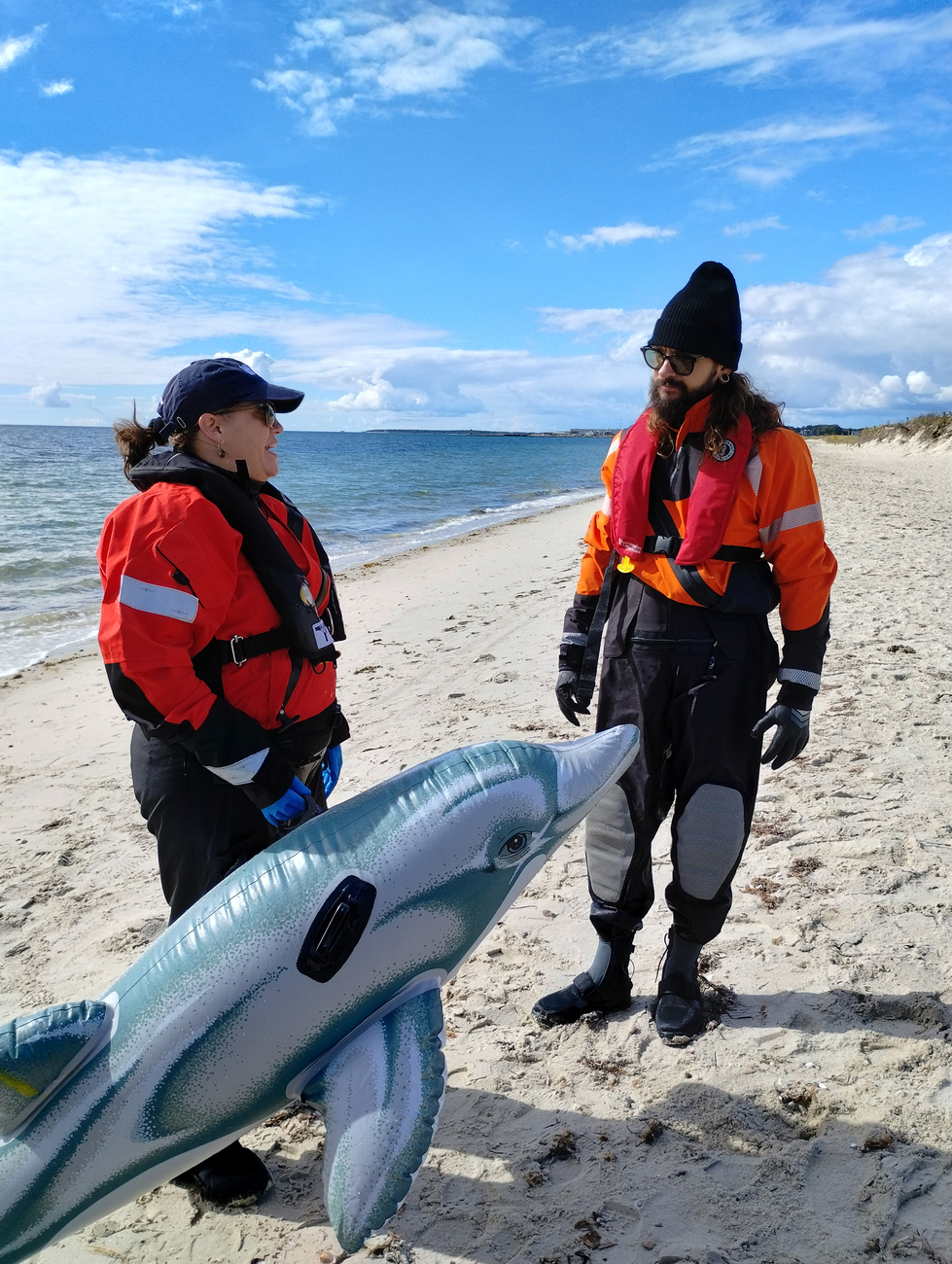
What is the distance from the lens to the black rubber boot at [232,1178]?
2.46 metres

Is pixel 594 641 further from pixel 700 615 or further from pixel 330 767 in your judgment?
pixel 330 767

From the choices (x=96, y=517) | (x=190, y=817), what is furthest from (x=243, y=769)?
(x=96, y=517)

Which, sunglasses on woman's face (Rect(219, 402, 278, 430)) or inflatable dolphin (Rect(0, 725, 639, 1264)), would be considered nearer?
inflatable dolphin (Rect(0, 725, 639, 1264))

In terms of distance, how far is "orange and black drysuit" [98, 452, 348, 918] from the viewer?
2111mm

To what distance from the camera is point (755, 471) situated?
2.76 meters

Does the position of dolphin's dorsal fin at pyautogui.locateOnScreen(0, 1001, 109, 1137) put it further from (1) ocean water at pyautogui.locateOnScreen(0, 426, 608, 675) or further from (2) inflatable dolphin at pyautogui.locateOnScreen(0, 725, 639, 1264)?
(1) ocean water at pyautogui.locateOnScreen(0, 426, 608, 675)

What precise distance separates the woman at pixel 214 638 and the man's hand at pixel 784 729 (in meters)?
1.48

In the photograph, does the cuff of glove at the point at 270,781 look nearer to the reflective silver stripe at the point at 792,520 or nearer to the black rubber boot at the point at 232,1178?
the black rubber boot at the point at 232,1178

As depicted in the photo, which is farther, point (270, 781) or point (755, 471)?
point (755, 471)

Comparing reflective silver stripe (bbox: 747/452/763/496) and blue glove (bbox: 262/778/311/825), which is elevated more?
reflective silver stripe (bbox: 747/452/763/496)

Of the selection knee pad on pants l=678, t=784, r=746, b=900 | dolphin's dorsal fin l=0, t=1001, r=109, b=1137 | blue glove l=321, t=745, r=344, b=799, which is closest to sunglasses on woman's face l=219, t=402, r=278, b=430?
blue glove l=321, t=745, r=344, b=799

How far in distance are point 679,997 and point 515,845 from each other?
49.8 inches

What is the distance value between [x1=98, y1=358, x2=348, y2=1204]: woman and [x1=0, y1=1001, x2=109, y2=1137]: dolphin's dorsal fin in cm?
47

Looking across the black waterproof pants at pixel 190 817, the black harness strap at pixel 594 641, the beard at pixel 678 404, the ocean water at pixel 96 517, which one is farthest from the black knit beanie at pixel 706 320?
the ocean water at pixel 96 517
